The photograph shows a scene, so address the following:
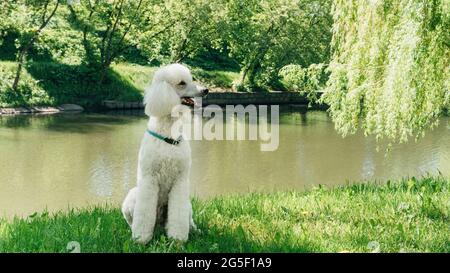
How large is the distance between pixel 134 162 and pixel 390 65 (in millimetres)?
8631

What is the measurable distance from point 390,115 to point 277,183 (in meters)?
5.31

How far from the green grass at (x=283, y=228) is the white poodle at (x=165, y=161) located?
0.52ft

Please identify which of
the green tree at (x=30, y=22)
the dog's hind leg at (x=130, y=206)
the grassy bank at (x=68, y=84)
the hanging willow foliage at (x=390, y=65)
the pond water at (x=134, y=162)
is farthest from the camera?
the green tree at (x=30, y=22)

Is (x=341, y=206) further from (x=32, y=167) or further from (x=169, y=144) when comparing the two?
(x=32, y=167)

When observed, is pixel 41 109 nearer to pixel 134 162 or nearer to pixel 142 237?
pixel 134 162

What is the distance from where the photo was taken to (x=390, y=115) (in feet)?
28.1

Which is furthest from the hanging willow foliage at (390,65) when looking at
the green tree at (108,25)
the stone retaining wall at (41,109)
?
the green tree at (108,25)

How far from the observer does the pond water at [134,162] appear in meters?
12.1

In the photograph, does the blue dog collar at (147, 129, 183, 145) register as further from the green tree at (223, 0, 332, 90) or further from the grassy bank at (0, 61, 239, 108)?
the green tree at (223, 0, 332, 90)

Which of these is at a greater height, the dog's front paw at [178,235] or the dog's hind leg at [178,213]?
the dog's hind leg at [178,213]

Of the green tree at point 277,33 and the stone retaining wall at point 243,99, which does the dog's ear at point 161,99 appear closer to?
the stone retaining wall at point 243,99

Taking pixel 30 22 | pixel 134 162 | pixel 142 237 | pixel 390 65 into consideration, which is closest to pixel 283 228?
pixel 142 237
